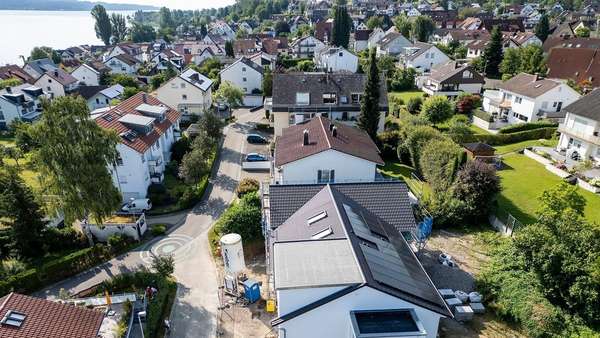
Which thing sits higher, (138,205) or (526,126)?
(526,126)

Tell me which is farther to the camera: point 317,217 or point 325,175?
point 325,175

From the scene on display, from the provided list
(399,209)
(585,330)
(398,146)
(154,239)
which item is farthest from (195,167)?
(585,330)

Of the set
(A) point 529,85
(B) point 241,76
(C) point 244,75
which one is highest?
(A) point 529,85

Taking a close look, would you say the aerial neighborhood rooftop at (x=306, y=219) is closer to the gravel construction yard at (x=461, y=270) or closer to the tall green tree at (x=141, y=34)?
the gravel construction yard at (x=461, y=270)

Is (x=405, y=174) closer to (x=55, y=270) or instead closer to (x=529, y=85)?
(x=529, y=85)

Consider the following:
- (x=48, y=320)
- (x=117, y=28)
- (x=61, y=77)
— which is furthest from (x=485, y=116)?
(x=117, y=28)

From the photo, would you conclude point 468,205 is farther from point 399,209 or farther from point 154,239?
point 154,239

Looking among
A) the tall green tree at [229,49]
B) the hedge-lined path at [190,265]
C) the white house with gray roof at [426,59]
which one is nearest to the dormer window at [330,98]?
the hedge-lined path at [190,265]
